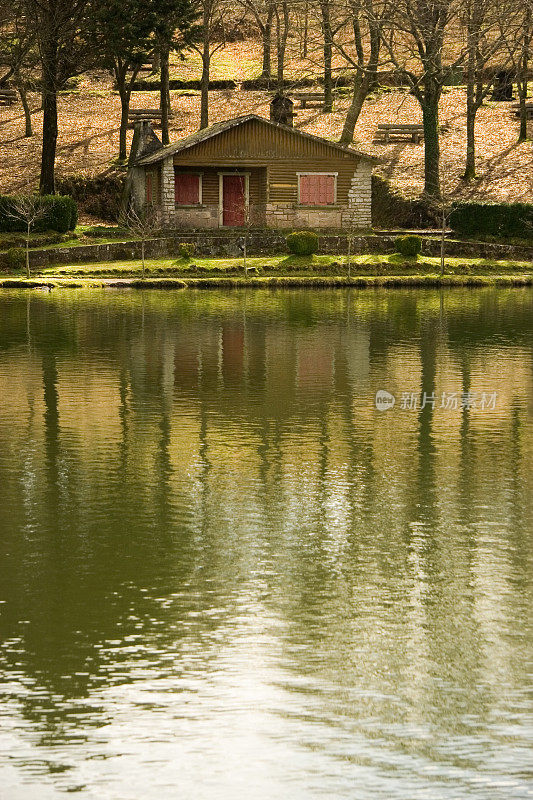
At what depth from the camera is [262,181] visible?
5434 centimetres

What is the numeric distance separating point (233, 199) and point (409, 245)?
33.2ft

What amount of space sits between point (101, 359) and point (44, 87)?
28.6 m

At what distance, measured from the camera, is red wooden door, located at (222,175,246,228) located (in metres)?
54.2

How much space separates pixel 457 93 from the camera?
7156 centimetres

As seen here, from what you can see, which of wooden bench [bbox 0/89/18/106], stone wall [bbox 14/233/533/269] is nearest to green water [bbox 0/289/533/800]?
stone wall [bbox 14/233/533/269]

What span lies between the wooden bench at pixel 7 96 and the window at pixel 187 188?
Result: 2086 centimetres

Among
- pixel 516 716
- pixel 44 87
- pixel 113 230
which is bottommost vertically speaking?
pixel 516 716

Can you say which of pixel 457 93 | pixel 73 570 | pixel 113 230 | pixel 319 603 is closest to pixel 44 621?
pixel 73 570

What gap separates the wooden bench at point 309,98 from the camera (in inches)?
2736

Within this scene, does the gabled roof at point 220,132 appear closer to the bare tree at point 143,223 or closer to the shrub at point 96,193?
the bare tree at point 143,223

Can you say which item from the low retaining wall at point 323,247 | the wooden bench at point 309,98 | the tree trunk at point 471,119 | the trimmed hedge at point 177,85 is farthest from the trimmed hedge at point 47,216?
the trimmed hedge at point 177,85

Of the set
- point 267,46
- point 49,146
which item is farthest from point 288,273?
point 267,46

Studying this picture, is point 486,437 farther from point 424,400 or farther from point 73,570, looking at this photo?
point 73,570

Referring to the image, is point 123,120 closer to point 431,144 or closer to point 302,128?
point 302,128
